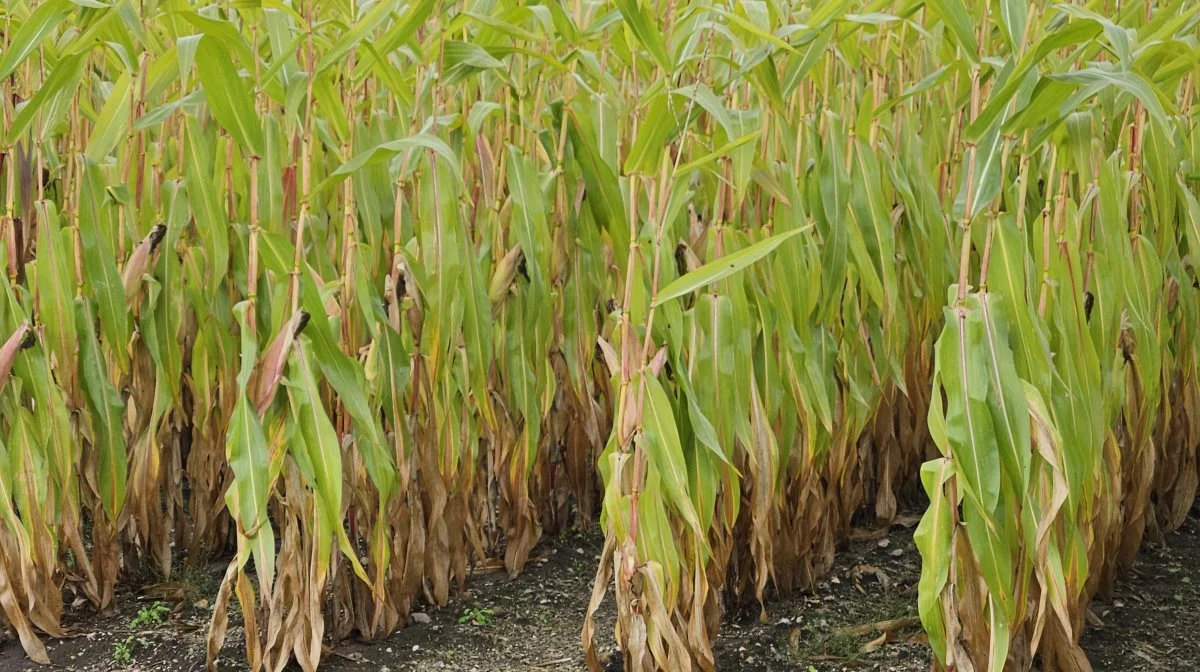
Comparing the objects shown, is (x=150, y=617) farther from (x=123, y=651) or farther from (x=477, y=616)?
(x=477, y=616)

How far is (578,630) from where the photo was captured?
263cm

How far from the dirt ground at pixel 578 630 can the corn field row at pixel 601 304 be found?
0.08m

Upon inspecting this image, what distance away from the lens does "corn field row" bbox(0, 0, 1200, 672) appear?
75.1 inches

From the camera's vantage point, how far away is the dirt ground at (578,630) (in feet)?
7.98

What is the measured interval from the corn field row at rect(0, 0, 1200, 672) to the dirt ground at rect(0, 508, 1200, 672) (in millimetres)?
85

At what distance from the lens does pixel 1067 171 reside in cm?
205

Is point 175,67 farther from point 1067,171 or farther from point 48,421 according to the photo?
point 1067,171

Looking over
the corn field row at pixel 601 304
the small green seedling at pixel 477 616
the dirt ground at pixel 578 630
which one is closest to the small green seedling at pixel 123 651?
the dirt ground at pixel 578 630

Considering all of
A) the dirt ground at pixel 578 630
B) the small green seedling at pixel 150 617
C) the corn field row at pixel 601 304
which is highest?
the corn field row at pixel 601 304

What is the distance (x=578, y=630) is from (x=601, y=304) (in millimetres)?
739

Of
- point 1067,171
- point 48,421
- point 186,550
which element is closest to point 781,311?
point 1067,171

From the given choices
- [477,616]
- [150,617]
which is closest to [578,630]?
[477,616]

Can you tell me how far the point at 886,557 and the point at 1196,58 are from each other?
4.63 ft

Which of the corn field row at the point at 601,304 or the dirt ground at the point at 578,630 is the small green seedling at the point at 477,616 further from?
the corn field row at the point at 601,304
